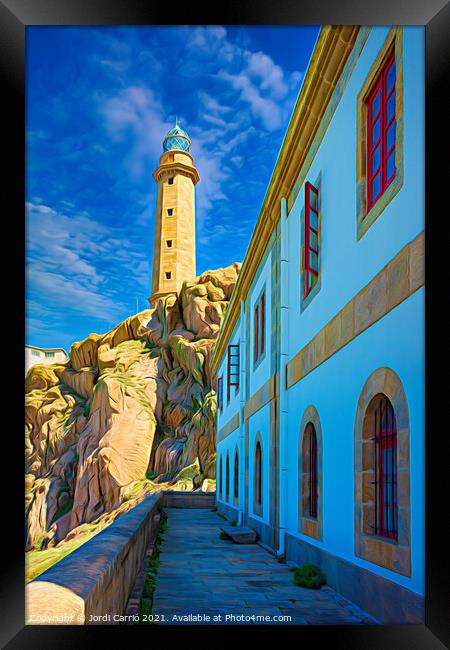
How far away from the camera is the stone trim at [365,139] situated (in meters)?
5.38

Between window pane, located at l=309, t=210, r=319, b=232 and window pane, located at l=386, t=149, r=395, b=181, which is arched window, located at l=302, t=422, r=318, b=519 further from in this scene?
window pane, located at l=386, t=149, r=395, b=181

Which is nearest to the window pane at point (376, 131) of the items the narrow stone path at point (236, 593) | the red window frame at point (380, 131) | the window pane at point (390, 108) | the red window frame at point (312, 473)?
the red window frame at point (380, 131)

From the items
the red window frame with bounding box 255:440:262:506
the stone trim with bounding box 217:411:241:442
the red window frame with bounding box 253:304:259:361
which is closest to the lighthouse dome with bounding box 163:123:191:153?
the stone trim with bounding box 217:411:241:442

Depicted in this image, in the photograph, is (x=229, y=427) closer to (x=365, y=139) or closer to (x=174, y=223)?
(x=365, y=139)

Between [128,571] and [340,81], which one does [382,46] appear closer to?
[340,81]

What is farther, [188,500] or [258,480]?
[188,500]

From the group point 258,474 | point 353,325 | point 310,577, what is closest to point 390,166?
point 353,325

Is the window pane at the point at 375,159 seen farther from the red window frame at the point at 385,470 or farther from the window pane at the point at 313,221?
the red window frame at the point at 385,470

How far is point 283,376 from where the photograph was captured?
10.3 meters

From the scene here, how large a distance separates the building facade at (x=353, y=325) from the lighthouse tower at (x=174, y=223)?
121 feet

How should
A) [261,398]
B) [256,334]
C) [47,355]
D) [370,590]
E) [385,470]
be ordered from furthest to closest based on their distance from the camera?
[47,355]
[256,334]
[261,398]
[385,470]
[370,590]

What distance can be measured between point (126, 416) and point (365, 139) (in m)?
36.2

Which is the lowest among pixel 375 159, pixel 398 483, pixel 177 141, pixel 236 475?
pixel 236 475
